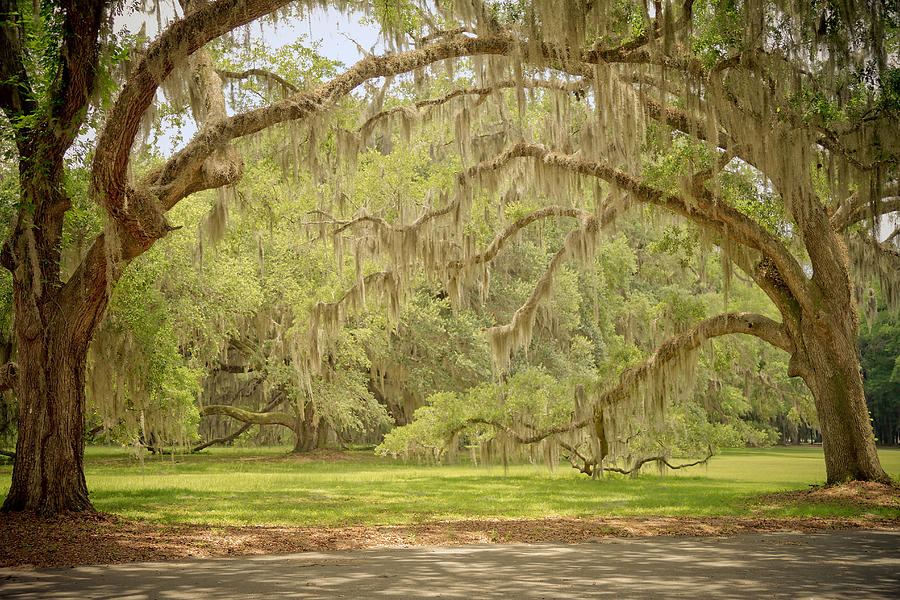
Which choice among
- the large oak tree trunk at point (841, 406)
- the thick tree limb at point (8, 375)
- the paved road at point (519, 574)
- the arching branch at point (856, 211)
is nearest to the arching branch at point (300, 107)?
the thick tree limb at point (8, 375)

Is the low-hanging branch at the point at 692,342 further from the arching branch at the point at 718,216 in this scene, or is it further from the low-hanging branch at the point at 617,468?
the low-hanging branch at the point at 617,468

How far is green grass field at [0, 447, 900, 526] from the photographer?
391 inches

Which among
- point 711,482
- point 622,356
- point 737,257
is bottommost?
point 711,482

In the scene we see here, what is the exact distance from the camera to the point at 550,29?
830 centimetres

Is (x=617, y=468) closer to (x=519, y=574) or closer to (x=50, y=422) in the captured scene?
(x=519, y=574)

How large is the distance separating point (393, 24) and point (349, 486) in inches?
363

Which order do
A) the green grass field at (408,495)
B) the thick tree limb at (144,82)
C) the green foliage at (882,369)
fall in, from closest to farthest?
the thick tree limb at (144,82), the green grass field at (408,495), the green foliage at (882,369)

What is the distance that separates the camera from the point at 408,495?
42.6ft

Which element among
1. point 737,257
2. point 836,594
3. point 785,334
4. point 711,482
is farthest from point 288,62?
point 836,594

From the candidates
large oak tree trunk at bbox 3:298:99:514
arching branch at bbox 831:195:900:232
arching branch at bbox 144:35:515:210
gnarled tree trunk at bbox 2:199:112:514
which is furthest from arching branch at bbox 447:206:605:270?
large oak tree trunk at bbox 3:298:99:514

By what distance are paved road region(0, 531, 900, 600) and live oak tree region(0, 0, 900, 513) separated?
13.7 feet

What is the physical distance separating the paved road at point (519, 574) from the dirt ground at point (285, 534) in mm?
475

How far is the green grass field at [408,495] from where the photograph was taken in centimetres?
993

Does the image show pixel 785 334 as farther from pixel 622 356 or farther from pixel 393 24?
pixel 393 24
